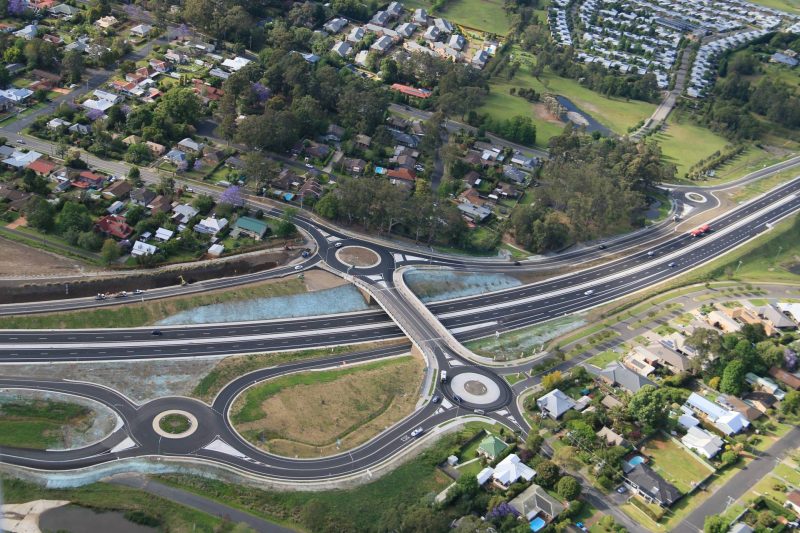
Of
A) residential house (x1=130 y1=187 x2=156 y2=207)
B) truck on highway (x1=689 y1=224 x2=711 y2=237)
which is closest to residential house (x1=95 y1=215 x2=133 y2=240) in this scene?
residential house (x1=130 y1=187 x2=156 y2=207)

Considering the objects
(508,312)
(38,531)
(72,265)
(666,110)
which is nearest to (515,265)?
(508,312)

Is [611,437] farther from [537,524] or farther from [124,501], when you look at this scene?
[124,501]

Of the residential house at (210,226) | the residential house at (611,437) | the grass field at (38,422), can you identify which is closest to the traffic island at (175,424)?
the grass field at (38,422)

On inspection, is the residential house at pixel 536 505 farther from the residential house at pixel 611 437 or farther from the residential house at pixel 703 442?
the residential house at pixel 703 442

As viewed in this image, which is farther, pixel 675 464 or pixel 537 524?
pixel 675 464

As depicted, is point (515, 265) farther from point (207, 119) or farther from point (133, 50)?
point (133, 50)

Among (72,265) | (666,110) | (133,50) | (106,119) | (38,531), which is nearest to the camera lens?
(38,531)

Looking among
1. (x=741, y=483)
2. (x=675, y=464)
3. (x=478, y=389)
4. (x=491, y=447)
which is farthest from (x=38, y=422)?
(x=741, y=483)

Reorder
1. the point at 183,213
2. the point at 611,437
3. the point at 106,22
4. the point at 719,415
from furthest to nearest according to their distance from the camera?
the point at 106,22 → the point at 183,213 → the point at 719,415 → the point at 611,437
